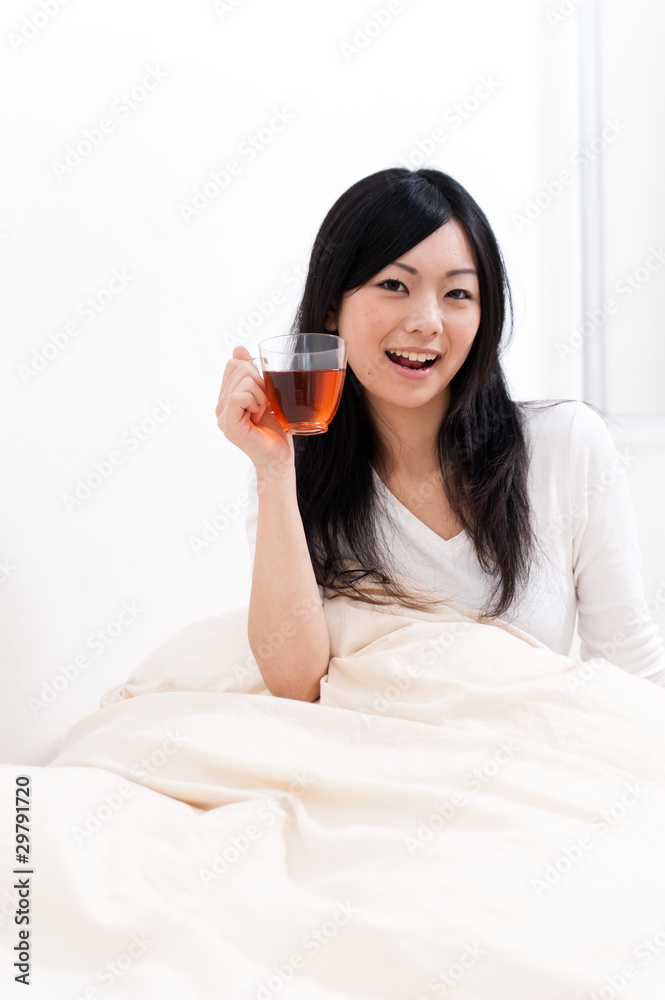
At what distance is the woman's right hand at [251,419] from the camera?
121 centimetres

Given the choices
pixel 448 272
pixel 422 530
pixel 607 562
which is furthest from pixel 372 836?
pixel 448 272

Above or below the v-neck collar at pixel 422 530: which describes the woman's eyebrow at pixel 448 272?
above

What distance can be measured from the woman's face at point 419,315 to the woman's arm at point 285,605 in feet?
0.78

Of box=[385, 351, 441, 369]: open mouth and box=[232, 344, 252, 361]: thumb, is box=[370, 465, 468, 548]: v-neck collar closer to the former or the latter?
box=[385, 351, 441, 369]: open mouth

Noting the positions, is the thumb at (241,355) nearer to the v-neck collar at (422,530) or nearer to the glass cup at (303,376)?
the glass cup at (303,376)

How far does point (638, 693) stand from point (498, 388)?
0.65m

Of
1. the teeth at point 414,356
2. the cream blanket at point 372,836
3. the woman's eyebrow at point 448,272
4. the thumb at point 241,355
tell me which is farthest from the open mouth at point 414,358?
the cream blanket at point 372,836

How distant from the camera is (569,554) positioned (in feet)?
4.64

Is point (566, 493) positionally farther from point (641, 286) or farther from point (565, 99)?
point (565, 99)

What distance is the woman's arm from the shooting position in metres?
1.24

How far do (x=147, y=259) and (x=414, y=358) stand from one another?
85 cm

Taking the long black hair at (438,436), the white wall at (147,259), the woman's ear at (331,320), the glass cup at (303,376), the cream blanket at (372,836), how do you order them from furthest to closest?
the white wall at (147,259), the woman's ear at (331,320), the long black hair at (438,436), the glass cup at (303,376), the cream blanket at (372,836)

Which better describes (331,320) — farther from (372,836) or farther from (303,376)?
(372,836)

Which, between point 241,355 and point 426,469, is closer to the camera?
point 241,355
